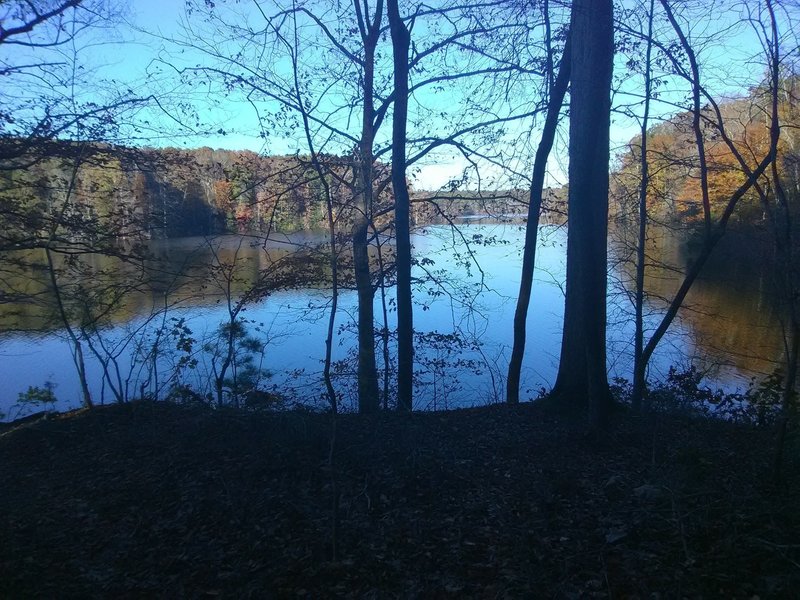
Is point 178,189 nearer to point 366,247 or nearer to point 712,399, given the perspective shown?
point 366,247

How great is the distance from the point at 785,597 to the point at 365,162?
671 cm

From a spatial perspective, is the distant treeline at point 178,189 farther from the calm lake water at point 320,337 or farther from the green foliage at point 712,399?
the green foliage at point 712,399

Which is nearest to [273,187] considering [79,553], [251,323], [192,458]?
[251,323]

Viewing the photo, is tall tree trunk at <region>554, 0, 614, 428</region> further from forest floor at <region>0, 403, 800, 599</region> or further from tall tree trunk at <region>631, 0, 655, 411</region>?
tall tree trunk at <region>631, 0, 655, 411</region>

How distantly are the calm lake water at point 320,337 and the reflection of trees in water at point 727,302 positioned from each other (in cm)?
9

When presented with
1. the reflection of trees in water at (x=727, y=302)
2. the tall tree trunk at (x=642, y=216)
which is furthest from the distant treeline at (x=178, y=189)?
the reflection of trees in water at (x=727, y=302)

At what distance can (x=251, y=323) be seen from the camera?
10.2 m

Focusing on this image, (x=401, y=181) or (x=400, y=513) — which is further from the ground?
(x=401, y=181)

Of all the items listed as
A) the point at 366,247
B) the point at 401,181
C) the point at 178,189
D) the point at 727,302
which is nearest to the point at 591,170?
the point at 401,181

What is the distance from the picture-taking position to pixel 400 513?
4250 mm

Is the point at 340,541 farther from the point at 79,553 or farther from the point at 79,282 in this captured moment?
the point at 79,282

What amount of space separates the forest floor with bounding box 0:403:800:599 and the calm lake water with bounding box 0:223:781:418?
10.5ft

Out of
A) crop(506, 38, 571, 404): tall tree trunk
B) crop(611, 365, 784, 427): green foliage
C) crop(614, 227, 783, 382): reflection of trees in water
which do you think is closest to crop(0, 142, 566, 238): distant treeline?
crop(506, 38, 571, 404): tall tree trunk

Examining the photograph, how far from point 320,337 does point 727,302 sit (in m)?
13.8
